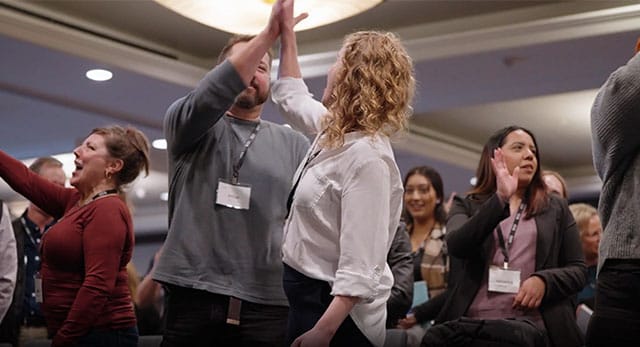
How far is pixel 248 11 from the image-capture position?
139 inches

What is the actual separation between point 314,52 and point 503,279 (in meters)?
3.68

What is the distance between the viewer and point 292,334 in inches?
80.3

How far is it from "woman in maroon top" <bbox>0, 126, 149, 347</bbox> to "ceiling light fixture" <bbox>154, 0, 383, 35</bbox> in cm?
90

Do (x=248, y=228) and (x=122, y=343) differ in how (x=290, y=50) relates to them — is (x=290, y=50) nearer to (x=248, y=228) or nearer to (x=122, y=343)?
(x=248, y=228)

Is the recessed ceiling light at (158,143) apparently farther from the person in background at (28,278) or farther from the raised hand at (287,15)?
the raised hand at (287,15)

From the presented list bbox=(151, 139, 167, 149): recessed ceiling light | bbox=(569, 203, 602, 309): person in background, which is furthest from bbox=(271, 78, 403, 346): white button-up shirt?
bbox=(151, 139, 167, 149): recessed ceiling light

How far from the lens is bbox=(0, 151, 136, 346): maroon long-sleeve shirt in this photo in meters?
2.55

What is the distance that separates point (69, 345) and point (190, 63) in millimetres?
4484

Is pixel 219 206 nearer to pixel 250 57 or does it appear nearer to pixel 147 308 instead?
pixel 250 57

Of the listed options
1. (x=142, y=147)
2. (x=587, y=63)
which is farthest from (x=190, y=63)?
(x=142, y=147)

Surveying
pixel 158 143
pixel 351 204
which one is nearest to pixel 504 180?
pixel 351 204

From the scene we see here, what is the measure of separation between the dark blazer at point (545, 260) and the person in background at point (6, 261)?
171cm

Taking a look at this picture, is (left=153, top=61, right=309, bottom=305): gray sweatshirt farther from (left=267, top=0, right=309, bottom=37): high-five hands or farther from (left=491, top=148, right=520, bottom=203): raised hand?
(left=491, top=148, right=520, bottom=203): raised hand

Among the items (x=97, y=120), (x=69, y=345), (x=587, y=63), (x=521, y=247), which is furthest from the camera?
(x=97, y=120)
